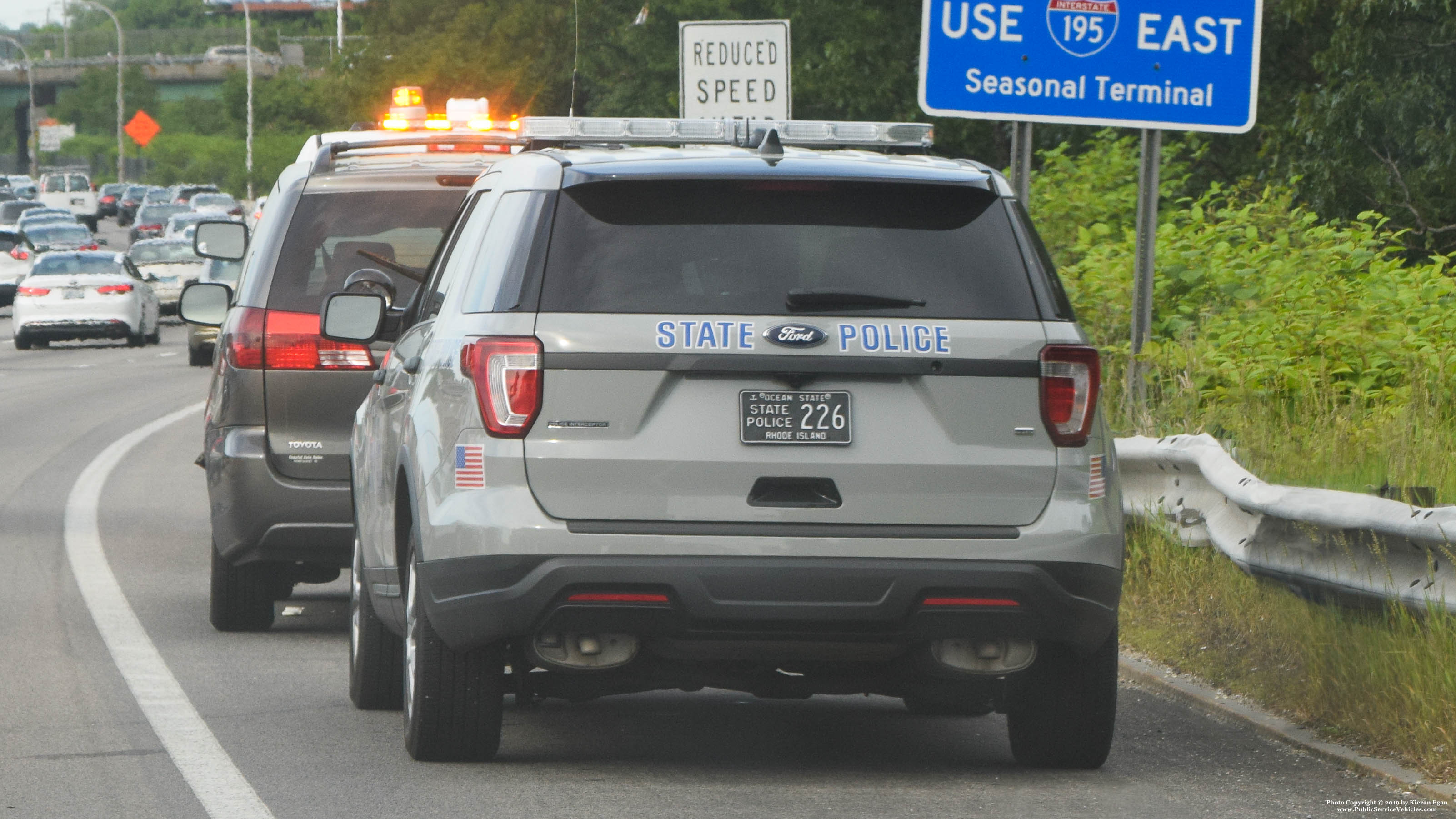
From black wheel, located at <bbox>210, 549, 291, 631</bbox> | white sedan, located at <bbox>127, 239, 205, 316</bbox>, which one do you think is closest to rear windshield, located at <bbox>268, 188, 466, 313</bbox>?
black wheel, located at <bbox>210, 549, 291, 631</bbox>

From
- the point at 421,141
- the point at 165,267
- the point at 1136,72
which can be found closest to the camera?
the point at 421,141

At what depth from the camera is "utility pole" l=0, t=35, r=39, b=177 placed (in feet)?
451

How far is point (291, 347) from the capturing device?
9625 millimetres

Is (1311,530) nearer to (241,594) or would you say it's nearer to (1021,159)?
(241,594)

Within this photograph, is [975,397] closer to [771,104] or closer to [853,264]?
[853,264]

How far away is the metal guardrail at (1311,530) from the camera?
263 inches

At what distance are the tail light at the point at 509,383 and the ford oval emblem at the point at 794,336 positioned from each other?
60 cm

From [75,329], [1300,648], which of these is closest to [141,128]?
[75,329]

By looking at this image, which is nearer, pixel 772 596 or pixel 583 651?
pixel 772 596

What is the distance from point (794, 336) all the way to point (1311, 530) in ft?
6.89

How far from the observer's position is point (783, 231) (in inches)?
254

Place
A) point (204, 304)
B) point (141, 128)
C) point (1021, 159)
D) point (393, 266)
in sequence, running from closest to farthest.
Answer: point (393, 266) < point (204, 304) < point (1021, 159) < point (141, 128)

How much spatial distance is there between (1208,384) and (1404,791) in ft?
17.5

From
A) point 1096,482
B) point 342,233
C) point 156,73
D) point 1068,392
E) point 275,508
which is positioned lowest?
point 275,508
